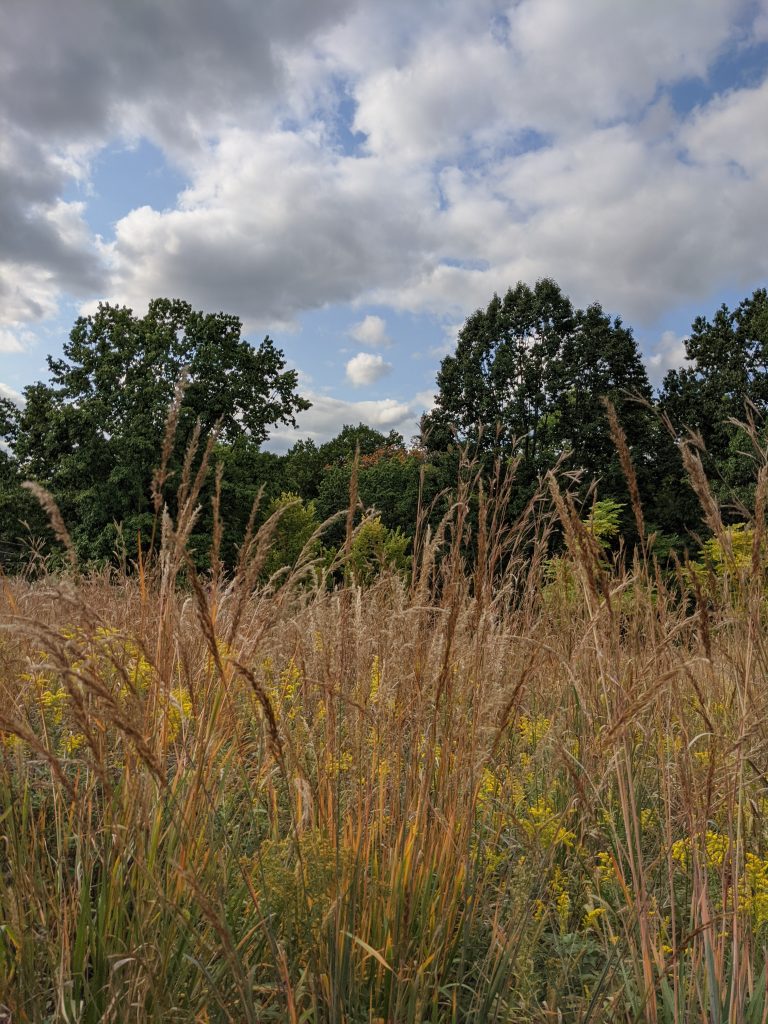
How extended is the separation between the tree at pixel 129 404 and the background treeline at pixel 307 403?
0.05 m

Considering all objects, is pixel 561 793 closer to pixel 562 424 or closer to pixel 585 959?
pixel 585 959

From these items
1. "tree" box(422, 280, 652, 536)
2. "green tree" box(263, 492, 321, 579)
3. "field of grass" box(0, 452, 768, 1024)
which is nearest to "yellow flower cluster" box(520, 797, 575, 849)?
"field of grass" box(0, 452, 768, 1024)

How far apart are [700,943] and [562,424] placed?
22.5 meters

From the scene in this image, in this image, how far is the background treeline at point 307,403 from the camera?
864 inches

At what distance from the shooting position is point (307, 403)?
24922 mm

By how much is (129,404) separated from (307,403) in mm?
5843

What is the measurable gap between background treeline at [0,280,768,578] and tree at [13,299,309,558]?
53 millimetres

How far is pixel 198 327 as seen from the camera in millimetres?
23797

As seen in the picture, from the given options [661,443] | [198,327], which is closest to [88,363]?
[198,327]

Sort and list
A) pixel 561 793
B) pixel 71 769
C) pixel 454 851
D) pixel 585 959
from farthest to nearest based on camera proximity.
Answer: pixel 561 793 → pixel 71 769 → pixel 585 959 → pixel 454 851

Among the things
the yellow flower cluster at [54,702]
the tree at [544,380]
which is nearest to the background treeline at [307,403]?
the tree at [544,380]

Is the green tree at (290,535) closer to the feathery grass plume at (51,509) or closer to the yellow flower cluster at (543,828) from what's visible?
the yellow flower cluster at (543,828)

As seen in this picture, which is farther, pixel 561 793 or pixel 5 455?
pixel 5 455

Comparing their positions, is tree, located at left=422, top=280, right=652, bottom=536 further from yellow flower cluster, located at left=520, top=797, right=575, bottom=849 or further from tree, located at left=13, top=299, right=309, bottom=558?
yellow flower cluster, located at left=520, top=797, right=575, bottom=849
